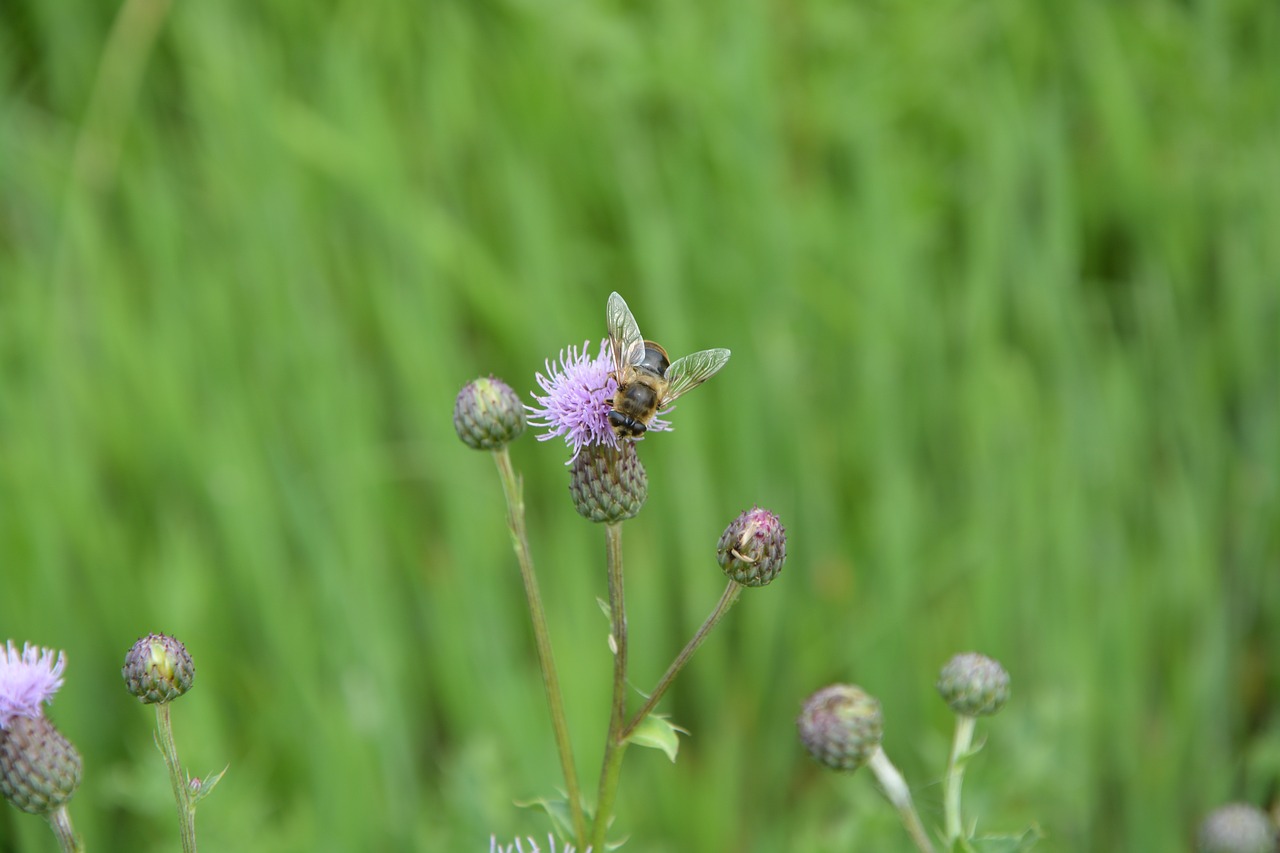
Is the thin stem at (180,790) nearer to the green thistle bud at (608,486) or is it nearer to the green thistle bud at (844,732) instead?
the green thistle bud at (608,486)

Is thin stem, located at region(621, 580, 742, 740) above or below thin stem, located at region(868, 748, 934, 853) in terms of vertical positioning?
above

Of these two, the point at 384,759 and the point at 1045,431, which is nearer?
the point at 384,759

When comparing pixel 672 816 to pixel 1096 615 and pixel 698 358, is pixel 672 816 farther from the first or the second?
pixel 698 358

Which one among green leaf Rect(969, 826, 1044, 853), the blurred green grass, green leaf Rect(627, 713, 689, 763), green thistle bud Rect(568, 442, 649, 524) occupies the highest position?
the blurred green grass

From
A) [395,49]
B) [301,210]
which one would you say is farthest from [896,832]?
[395,49]

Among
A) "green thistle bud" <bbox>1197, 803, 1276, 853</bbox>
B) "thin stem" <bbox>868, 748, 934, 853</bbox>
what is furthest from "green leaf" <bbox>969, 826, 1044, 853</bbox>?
"green thistle bud" <bbox>1197, 803, 1276, 853</bbox>

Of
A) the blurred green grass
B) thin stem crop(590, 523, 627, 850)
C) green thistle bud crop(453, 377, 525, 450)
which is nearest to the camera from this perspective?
thin stem crop(590, 523, 627, 850)

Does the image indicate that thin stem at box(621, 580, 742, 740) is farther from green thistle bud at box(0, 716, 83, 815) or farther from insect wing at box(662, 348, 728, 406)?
green thistle bud at box(0, 716, 83, 815)
